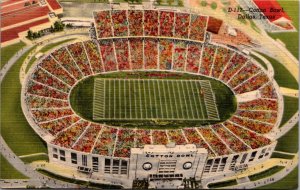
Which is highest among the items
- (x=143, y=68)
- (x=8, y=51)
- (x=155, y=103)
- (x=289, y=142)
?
(x=8, y=51)

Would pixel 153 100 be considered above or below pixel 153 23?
below

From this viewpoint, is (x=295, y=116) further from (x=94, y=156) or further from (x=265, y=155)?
(x=94, y=156)

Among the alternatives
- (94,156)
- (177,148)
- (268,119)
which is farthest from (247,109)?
(94,156)

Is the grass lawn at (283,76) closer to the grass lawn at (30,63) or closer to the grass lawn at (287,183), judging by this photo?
the grass lawn at (287,183)

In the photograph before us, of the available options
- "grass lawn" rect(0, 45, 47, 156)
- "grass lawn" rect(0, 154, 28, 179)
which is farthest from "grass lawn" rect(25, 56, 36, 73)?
"grass lawn" rect(0, 154, 28, 179)

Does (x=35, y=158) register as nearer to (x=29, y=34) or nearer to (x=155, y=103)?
(x=155, y=103)

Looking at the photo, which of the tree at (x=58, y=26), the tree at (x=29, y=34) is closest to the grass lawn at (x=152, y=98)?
the tree at (x=58, y=26)

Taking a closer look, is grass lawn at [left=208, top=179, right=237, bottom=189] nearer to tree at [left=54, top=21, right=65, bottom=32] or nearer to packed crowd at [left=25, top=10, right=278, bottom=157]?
packed crowd at [left=25, top=10, right=278, bottom=157]

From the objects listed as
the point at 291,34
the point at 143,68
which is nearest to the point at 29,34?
the point at 143,68
